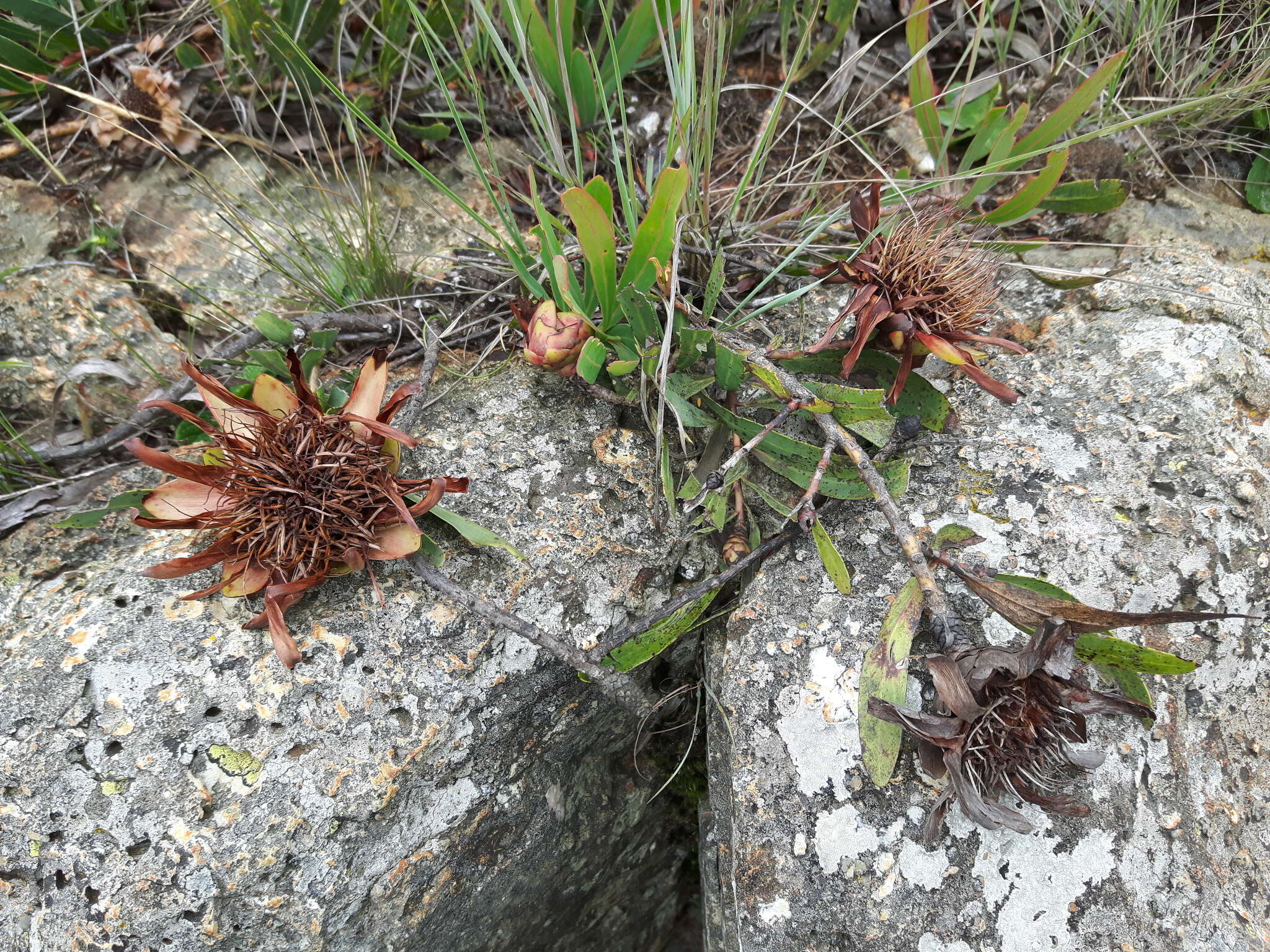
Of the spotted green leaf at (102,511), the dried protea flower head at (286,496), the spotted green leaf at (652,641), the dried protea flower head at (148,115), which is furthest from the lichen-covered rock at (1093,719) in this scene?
the dried protea flower head at (148,115)

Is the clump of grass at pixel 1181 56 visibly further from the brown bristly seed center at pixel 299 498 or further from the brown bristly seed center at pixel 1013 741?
the brown bristly seed center at pixel 299 498

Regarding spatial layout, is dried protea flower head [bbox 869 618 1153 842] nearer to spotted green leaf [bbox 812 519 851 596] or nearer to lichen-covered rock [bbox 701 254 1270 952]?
lichen-covered rock [bbox 701 254 1270 952]

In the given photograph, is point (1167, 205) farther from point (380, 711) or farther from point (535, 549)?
point (380, 711)

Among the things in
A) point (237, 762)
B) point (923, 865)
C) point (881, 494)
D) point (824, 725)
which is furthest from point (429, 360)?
point (923, 865)

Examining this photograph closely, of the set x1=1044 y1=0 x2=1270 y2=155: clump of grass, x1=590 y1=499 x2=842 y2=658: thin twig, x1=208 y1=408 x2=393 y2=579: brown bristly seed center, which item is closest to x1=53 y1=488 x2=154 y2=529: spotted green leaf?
x1=208 y1=408 x2=393 y2=579: brown bristly seed center

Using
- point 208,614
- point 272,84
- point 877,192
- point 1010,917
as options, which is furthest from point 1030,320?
point 272,84

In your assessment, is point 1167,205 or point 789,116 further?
point 789,116
